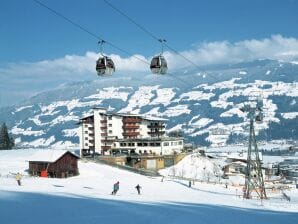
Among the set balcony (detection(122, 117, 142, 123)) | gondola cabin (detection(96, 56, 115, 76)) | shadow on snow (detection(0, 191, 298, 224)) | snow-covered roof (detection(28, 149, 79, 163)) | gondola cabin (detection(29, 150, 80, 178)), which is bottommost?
shadow on snow (detection(0, 191, 298, 224))

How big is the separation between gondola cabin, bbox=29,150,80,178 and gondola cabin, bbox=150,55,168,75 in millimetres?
29647

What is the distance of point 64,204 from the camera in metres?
25.0

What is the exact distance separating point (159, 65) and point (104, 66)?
3586 millimetres

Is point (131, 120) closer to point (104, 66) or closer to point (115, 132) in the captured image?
point (115, 132)

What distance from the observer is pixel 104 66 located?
30.4 m

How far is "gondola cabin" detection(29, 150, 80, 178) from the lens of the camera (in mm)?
58431

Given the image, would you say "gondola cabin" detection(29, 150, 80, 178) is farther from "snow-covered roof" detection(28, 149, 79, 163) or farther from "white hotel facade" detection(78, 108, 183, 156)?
"white hotel facade" detection(78, 108, 183, 156)

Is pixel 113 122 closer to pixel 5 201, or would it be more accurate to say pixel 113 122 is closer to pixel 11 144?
pixel 11 144

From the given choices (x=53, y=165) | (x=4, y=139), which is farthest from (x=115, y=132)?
(x=53, y=165)

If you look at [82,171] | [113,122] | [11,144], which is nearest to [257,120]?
[82,171]

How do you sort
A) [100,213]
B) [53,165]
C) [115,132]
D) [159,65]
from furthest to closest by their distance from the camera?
[115,132]
[53,165]
[159,65]
[100,213]

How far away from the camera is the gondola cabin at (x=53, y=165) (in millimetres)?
58431

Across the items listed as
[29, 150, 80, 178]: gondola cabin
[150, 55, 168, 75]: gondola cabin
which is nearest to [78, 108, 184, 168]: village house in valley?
[29, 150, 80, 178]: gondola cabin

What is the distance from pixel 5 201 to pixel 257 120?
39.3 m
